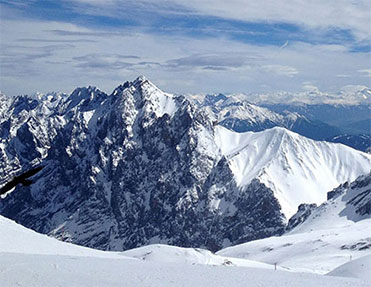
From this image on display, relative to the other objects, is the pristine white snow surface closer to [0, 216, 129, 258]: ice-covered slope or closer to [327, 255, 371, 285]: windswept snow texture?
[327, 255, 371, 285]: windswept snow texture

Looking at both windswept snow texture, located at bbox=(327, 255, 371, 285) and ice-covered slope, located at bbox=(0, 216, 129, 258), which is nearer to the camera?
windswept snow texture, located at bbox=(327, 255, 371, 285)

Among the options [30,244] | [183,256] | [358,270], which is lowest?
[183,256]

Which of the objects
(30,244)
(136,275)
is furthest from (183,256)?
(136,275)

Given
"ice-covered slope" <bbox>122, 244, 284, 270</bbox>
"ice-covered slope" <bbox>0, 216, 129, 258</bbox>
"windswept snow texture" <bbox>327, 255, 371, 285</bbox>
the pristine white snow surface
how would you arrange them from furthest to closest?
"ice-covered slope" <bbox>122, 244, 284, 270</bbox> → "ice-covered slope" <bbox>0, 216, 129, 258</bbox> → "windswept snow texture" <bbox>327, 255, 371, 285</bbox> → the pristine white snow surface

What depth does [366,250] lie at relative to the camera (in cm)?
16400

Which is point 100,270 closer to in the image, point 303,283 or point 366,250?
point 303,283

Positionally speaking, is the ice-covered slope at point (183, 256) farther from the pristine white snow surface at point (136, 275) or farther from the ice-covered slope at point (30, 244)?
the pristine white snow surface at point (136, 275)

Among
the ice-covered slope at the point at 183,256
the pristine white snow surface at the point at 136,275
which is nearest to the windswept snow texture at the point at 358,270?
the pristine white snow surface at the point at 136,275

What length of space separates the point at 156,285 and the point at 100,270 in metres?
5.74

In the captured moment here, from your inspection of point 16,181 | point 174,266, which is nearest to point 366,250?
point 174,266

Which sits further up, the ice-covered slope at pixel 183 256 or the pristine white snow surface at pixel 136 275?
the pristine white snow surface at pixel 136 275

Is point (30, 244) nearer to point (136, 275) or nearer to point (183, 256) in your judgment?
point (136, 275)

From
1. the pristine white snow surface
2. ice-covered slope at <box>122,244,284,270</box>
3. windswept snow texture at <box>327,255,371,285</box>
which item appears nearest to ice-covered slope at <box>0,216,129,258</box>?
the pristine white snow surface

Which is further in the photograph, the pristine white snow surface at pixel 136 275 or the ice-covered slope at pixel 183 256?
the ice-covered slope at pixel 183 256
